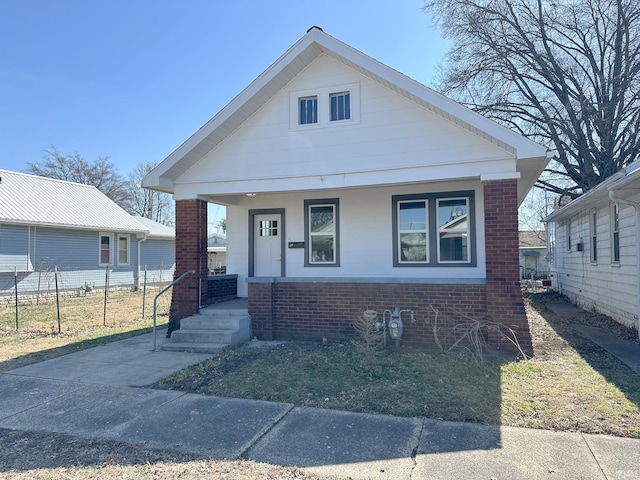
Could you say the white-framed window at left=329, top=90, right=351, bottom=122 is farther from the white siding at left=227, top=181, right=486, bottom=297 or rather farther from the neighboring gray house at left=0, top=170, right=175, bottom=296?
the neighboring gray house at left=0, top=170, right=175, bottom=296

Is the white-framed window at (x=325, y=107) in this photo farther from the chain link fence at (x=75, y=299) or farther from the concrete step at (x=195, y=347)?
the chain link fence at (x=75, y=299)

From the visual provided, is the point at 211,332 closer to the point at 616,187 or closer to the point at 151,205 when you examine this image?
the point at 616,187

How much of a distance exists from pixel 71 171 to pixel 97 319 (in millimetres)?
33843

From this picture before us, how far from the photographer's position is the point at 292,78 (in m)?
9.27

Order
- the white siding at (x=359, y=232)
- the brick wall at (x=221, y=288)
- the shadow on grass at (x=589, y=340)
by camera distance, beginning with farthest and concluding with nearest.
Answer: the brick wall at (x=221, y=288), the white siding at (x=359, y=232), the shadow on grass at (x=589, y=340)

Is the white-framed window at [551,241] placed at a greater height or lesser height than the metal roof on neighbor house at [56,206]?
lesser

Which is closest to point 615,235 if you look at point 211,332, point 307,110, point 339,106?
point 339,106

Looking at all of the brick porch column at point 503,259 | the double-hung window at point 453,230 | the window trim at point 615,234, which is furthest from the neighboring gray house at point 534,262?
the brick porch column at point 503,259

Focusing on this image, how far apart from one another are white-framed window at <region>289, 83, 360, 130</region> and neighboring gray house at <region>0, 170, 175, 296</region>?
37.4 feet

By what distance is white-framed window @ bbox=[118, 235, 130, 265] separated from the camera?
2197 cm

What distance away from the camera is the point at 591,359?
22.9ft

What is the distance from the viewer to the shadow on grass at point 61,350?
293 inches

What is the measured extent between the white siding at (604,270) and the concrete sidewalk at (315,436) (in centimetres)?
648

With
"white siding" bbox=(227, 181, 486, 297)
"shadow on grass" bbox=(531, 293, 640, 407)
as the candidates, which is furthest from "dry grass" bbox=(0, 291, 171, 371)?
"shadow on grass" bbox=(531, 293, 640, 407)
